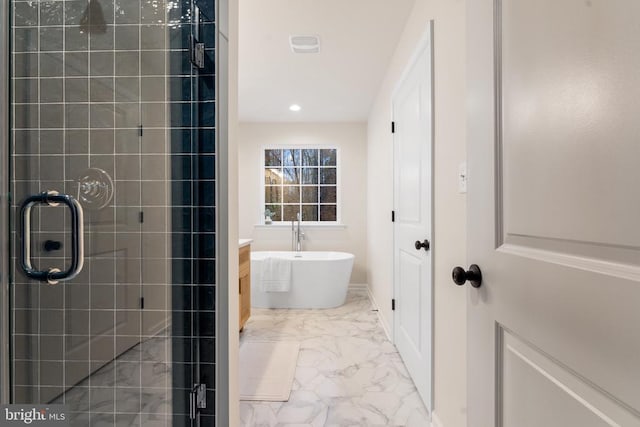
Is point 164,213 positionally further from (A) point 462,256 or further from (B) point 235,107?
(A) point 462,256

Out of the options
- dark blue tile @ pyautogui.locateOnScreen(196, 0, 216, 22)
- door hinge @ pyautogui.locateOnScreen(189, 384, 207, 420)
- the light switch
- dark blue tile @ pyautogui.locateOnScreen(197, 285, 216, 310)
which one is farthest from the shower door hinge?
door hinge @ pyautogui.locateOnScreen(189, 384, 207, 420)

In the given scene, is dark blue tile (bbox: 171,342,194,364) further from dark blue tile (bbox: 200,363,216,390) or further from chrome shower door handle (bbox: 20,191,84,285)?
chrome shower door handle (bbox: 20,191,84,285)

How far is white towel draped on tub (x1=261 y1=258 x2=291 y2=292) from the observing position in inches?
148

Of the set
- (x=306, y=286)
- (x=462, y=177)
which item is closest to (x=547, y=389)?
(x=462, y=177)

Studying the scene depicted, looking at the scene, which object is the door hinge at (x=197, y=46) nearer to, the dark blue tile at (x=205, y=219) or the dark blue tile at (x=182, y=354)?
the dark blue tile at (x=205, y=219)

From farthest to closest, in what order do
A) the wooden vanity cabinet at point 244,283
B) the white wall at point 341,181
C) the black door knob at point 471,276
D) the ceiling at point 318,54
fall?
the white wall at point 341,181
the wooden vanity cabinet at point 244,283
the ceiling at point 318,54
the black door knob at point 471,276

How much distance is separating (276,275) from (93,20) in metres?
3.08

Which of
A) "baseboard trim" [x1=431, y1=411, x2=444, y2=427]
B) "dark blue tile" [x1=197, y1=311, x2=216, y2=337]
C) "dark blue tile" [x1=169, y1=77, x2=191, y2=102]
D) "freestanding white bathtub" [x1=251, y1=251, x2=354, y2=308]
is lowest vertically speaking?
"baseboard trim" [x1=431, y1=411, x2=444, y2=427]

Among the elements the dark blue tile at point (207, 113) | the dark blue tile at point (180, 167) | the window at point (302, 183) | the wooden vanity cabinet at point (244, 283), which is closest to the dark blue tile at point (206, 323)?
the dark blue tile at point (180, 167)

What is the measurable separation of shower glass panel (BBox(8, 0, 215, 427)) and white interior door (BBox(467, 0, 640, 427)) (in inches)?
40.3

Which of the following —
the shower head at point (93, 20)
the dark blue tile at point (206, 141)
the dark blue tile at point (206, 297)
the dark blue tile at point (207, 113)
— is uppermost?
the shower head at point (93, 20)

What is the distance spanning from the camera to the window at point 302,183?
4938mm

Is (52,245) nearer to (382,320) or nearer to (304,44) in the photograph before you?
(304,44)

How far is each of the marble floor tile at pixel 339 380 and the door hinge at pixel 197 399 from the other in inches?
20.6
